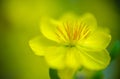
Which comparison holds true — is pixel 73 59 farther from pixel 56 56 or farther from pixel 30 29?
pixel 30 29

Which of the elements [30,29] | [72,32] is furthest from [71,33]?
[30,29]

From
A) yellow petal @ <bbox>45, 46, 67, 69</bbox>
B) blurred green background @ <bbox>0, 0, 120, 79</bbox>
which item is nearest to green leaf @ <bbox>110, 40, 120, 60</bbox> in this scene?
blurred green background @ <bbox>0, 0, 120, 79</bbox>

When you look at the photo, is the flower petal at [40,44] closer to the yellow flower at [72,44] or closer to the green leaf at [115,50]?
the yellow flower at [72,44]

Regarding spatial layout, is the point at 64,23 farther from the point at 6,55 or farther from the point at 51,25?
the point at 6,55

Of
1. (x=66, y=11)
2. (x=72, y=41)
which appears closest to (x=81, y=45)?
(x=72, y=41)

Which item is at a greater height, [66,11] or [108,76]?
[66,11]
